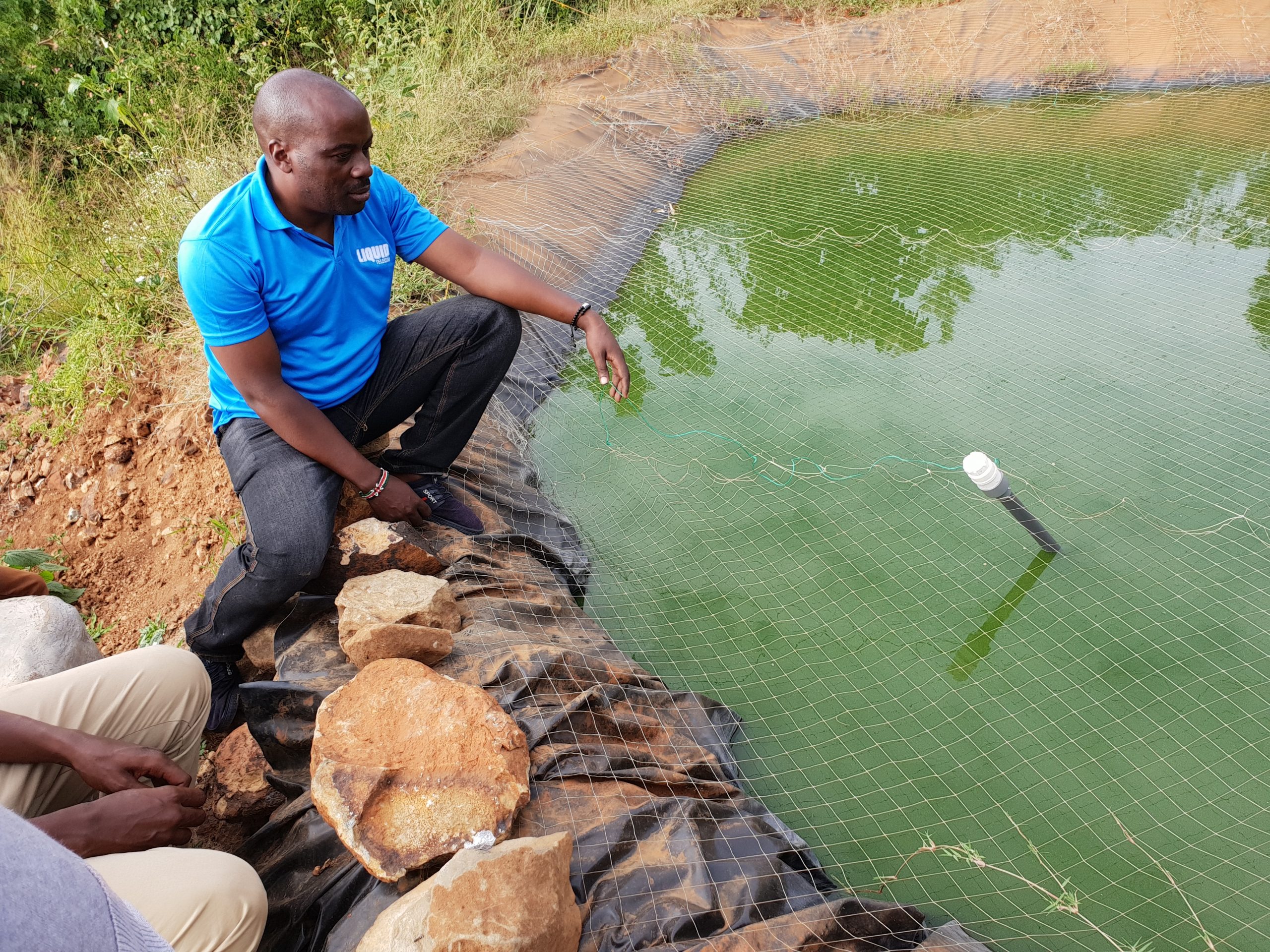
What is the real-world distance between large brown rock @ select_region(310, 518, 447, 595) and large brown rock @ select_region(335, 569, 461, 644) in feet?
0.15

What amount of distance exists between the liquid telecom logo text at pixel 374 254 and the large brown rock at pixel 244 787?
1.25 m

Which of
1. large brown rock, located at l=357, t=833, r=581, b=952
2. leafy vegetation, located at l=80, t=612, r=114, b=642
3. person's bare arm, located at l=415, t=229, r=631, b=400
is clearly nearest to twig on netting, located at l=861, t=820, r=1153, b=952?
large brown rock, located at l=357, t=833, r=581, b=952

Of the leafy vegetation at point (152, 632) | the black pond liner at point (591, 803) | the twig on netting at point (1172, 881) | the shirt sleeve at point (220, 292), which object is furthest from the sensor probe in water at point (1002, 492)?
the leafy vegetation at point (152, 632)

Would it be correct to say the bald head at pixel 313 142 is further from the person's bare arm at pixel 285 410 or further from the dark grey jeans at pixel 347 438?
the dark grey jeans at pixel 347 438

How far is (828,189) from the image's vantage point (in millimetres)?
5137

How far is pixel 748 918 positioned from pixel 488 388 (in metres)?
1.60

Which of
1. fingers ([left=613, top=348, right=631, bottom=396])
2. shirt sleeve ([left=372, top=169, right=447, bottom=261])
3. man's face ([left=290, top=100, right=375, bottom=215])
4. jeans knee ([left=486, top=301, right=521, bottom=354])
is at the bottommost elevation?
fingers ([left=613, top=348, right=631, bottom=396])

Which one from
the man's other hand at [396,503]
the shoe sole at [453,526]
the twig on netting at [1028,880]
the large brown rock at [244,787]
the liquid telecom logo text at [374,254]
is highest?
the liquid telecom logo text at [374,254]

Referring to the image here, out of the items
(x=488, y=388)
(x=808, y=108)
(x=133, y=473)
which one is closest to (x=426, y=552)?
(x=488, y=388)

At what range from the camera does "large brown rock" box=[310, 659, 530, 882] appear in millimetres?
1555

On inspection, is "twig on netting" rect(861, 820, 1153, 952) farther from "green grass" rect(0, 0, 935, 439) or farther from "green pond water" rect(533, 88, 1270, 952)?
"green grass" rect(0, 0, 935, 439)

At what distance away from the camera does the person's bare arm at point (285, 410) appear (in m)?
2.00

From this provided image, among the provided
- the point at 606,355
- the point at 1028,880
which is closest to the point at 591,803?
the point at 1028,880

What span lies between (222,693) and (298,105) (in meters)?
1.51
